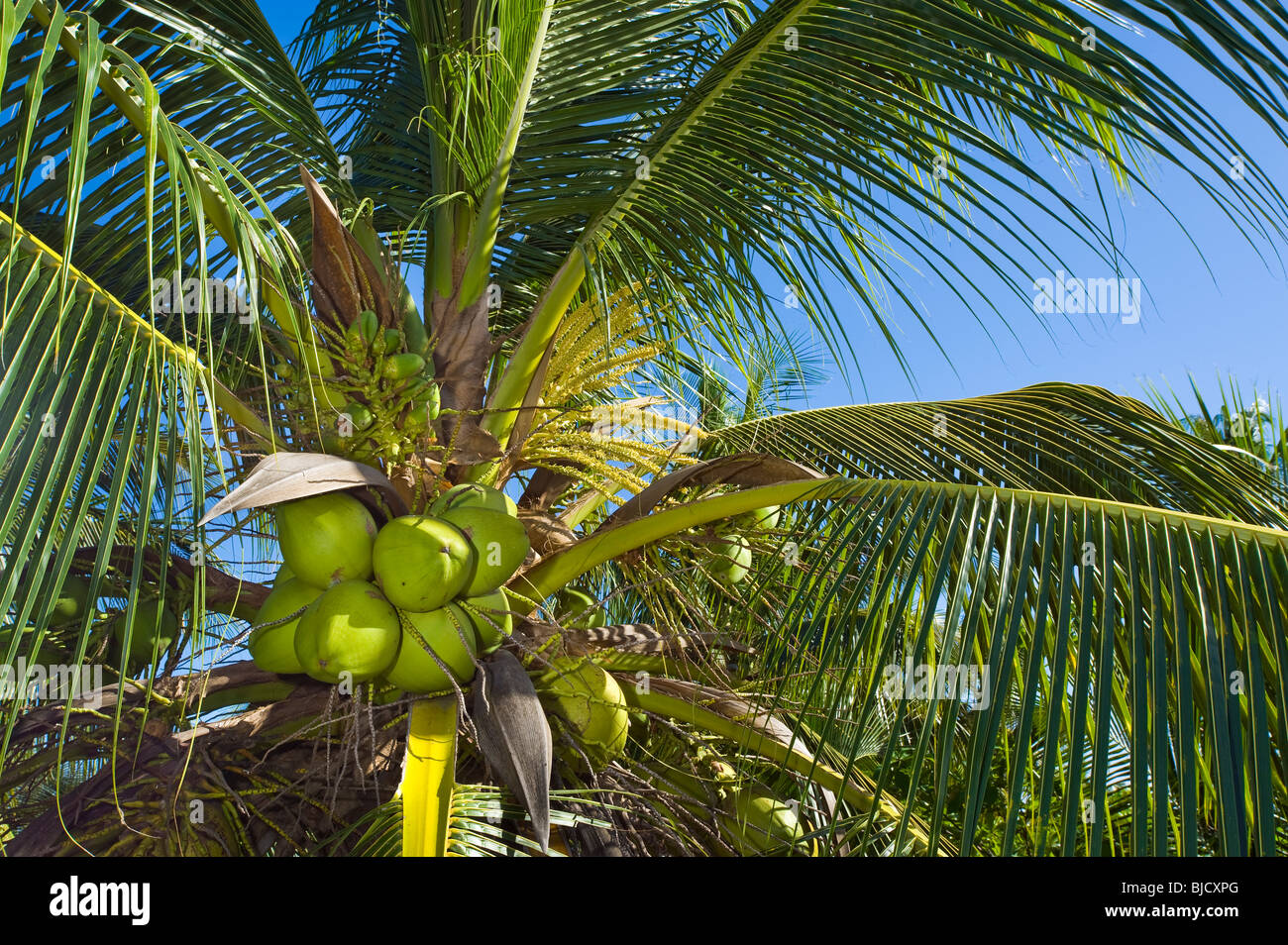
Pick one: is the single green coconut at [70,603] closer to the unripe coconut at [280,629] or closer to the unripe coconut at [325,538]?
the unripe coconut at [280,629]

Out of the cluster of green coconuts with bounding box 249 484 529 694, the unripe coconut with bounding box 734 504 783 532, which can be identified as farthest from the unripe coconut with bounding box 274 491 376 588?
the unripe coconut with bounding box 734 504 783 532

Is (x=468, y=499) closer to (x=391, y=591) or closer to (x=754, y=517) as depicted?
(x=391, y=591)

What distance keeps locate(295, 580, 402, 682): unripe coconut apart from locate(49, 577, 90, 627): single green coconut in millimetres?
626

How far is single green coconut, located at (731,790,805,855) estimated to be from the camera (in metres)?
2.12

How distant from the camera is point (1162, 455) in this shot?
2.33 metres

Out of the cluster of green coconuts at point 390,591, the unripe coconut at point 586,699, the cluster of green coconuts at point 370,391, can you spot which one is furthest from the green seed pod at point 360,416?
the unripe coconut at point 586,699

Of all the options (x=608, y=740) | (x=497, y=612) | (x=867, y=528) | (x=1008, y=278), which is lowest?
(x=608, y=740)

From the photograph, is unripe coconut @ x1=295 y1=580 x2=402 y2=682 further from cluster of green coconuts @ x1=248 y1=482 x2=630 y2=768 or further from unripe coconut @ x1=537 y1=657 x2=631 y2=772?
unripe coconut @ x1=537 y1=657 x2=631 y2=772

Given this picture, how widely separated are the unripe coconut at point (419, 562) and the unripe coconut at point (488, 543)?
0.04 metres

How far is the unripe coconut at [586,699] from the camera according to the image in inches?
72.2
